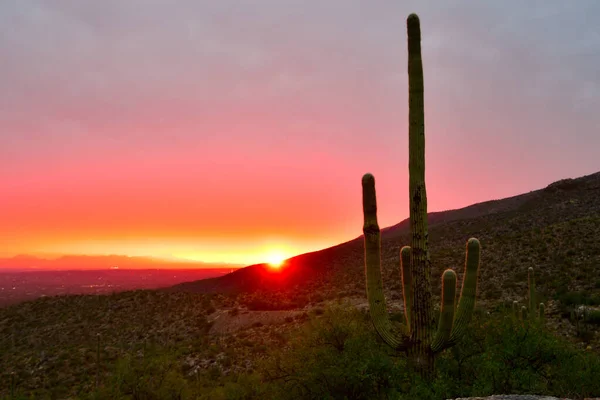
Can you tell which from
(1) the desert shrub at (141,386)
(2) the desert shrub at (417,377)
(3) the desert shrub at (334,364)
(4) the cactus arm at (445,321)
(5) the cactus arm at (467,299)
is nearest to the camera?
(4) the cactus arm at (445,321)

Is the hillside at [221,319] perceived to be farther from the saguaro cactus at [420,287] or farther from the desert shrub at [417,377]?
the saguaro cactus at [420,287]

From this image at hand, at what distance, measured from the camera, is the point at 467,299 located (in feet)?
34.5

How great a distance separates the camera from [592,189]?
7081 cm

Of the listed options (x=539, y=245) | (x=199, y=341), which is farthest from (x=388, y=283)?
(x=199, y=341)

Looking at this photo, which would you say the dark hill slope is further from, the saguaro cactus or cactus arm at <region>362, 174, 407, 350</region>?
cactus arm at <region>362, 174, 407, 350</region>

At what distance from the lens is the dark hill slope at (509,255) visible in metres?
32.6

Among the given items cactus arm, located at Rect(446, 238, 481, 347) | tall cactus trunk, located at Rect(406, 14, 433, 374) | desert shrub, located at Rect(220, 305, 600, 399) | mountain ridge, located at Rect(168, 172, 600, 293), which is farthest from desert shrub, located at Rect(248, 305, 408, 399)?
mountain ridge, located at Rect(168, 172, 600, 293)

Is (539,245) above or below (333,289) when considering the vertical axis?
above

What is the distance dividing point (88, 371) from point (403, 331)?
82.7 feet

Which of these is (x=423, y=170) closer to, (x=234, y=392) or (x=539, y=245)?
(x=234, y=392)

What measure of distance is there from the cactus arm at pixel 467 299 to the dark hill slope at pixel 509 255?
21.8 metres

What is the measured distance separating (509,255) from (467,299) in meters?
33.5

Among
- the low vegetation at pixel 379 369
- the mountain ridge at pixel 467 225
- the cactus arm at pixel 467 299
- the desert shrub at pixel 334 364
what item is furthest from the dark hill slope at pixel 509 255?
the cactus arm at pixel 467 299

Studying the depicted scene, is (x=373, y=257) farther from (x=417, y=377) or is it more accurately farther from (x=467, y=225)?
(x=467, y=225)
